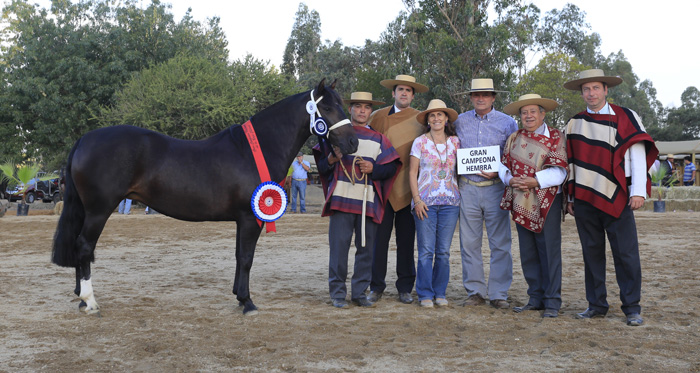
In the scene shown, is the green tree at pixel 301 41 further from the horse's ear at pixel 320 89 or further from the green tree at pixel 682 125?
the horse's ear at pixel 320 89

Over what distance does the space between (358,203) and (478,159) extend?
48.3 inches

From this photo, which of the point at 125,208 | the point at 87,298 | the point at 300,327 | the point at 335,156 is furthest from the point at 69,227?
the point at 125,208

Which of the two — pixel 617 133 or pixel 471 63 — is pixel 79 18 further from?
pixel 617 133

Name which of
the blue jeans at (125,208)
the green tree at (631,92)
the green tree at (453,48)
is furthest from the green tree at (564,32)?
the blue jeans at (125,208)

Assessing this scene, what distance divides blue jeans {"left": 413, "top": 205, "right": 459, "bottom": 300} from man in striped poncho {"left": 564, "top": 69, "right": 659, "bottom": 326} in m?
1.16

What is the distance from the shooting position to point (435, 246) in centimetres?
557

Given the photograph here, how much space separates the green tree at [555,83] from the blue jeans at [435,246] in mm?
37804

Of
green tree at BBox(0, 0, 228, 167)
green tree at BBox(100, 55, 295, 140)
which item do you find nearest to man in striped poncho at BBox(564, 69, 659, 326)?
green tree at BBox(100, 55, 295, 140)

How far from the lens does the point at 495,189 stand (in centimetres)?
548

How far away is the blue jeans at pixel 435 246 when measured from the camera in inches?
216

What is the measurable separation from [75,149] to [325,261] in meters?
4.33

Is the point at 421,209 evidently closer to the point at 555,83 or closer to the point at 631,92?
the point at 555,83

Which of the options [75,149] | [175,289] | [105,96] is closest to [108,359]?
[75,149]

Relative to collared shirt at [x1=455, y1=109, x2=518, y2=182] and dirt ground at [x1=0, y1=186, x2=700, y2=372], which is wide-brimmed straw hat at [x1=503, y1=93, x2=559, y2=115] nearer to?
collared shirt at [x1=455, y1=109, x2=518, y2=182]
